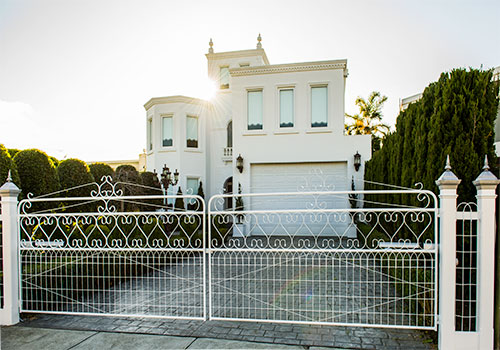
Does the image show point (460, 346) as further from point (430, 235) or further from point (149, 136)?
point (149, 136)

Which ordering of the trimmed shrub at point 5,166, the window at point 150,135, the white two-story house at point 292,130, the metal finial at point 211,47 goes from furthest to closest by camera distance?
the metal finial at point 211,47 → the window at point 150,135 → the white two-story house at point 292,130 → the trimmed shrub at point 5,166

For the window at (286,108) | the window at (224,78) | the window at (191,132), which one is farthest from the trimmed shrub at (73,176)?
the window at (224,78)

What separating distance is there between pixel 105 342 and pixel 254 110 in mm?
10884

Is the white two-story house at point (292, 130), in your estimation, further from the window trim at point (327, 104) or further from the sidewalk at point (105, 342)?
the sidewalk at point (105, 342)

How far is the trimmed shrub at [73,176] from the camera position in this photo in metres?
10.7

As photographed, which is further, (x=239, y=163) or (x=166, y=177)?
(x=239, y=163)

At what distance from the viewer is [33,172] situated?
8570 mm

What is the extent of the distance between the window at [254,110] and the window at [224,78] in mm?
4721

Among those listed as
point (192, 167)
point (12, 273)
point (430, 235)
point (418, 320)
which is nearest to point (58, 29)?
point (12, 273)

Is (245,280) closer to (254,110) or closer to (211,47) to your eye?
(254,110)

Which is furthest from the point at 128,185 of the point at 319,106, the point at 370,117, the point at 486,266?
the point at 370,117

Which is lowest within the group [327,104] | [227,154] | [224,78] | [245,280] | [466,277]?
[245,280]

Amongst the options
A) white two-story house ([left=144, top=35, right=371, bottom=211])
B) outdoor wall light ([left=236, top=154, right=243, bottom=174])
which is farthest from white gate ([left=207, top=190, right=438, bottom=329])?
outdoor wall light ([left=236, top=154, right=243, bottom=174])

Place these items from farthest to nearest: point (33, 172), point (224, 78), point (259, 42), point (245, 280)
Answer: point (259, 42) → point (224, 78) → point (33, 172) → point (245, 280)
